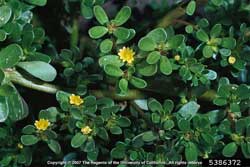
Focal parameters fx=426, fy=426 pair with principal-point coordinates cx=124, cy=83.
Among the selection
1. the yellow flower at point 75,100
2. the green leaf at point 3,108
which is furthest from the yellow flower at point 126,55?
the green leaf at point 3,108

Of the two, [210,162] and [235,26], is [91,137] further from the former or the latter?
[235,26]

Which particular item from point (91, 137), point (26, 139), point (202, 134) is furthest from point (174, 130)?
point (26, 139)

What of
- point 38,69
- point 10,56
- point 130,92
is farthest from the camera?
point 130,92

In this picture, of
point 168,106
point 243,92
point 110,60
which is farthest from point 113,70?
point 243,92

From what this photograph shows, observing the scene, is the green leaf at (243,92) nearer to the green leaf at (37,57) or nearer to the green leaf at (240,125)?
the green leaf at (240,125)

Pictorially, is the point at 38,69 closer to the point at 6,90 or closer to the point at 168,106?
the point at 6,90

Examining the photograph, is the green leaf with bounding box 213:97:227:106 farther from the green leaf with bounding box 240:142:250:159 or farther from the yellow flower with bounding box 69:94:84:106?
the yellow flower with bounding box 69:94:84:106

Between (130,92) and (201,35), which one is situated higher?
(201,35)
